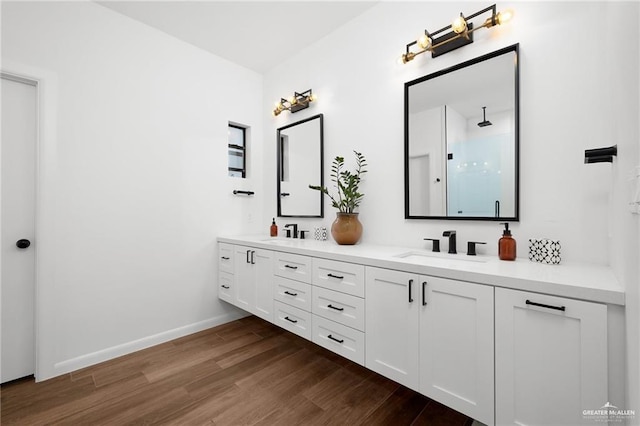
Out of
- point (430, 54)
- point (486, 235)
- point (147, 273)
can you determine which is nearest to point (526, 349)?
point (486, 235)

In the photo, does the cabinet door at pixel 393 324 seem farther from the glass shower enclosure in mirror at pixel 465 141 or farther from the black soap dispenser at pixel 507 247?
the glass shower enclosure in mirror at pixel 465 141

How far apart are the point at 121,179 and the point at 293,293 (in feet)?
5.59

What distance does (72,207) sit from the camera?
85.6 inches

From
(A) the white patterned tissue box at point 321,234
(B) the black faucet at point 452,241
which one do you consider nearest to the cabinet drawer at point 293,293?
(A) the white patterned tissue box at point 321,234

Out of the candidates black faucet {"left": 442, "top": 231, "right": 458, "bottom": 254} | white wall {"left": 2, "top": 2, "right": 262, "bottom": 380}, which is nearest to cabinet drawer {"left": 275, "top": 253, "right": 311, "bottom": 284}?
black faucet {"left": 442, "top": 231, "right": 458, "bottom": 254}

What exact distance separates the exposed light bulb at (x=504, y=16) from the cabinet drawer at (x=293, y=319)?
2.17m

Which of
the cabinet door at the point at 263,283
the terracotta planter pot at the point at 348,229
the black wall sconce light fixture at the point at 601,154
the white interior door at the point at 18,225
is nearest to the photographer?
the black wall sconce light fixture at the point at 601,154

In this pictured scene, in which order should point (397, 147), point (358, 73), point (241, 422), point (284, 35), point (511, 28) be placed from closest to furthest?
point (241, 422), point (511, 28), point (397, 147), point (358, 73), point (284, 35)

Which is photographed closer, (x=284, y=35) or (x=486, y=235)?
(x=486, y=235)

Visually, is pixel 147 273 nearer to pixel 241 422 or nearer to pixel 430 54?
pixel 241 422

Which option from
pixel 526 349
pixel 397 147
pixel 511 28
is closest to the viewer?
pixel 526 349

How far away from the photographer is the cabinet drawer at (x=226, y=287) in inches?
111

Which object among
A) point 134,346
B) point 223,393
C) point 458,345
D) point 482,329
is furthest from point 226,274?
point 482,329

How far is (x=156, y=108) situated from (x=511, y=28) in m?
2.75
